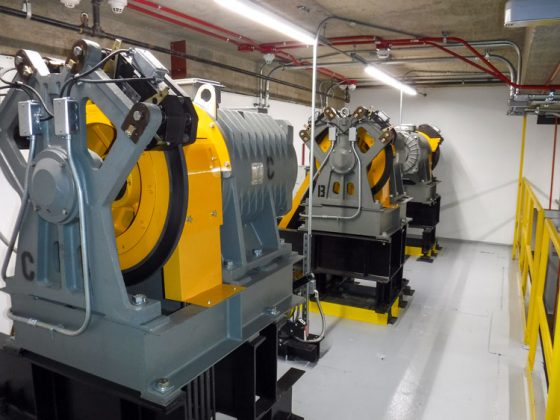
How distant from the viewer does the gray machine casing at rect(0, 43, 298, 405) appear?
44.7 inches

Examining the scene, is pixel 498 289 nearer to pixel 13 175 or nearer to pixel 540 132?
pixel 540 132

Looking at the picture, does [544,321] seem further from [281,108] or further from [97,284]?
[281,108]

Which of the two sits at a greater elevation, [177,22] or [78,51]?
[177,22]

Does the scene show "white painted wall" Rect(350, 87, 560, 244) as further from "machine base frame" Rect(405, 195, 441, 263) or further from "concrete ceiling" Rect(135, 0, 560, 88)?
"concrete ceiling" Rect(135, 0, 560, 88)

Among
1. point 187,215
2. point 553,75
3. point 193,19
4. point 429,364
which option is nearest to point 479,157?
point 553,75

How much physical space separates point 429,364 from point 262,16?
2.58 metres

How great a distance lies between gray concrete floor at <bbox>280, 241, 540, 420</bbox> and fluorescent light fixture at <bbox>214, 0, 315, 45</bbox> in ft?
7.21

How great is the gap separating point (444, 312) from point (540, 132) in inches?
163

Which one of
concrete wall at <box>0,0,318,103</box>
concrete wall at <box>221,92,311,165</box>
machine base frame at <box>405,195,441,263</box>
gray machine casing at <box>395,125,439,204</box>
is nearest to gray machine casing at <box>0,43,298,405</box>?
concrete wall at <box>0,0,318,103</box>

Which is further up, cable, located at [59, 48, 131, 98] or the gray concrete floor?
cable, located at [59, 48, 131, 98]

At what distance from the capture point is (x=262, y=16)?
7.64 ft

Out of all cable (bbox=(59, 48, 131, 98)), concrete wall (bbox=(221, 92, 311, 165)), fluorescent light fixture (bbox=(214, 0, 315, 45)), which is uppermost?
fluorescent light fixture (bbox=(214, 0, 315, 45))

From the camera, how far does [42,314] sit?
4.42ft

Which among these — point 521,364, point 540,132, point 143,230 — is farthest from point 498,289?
point 143,230
